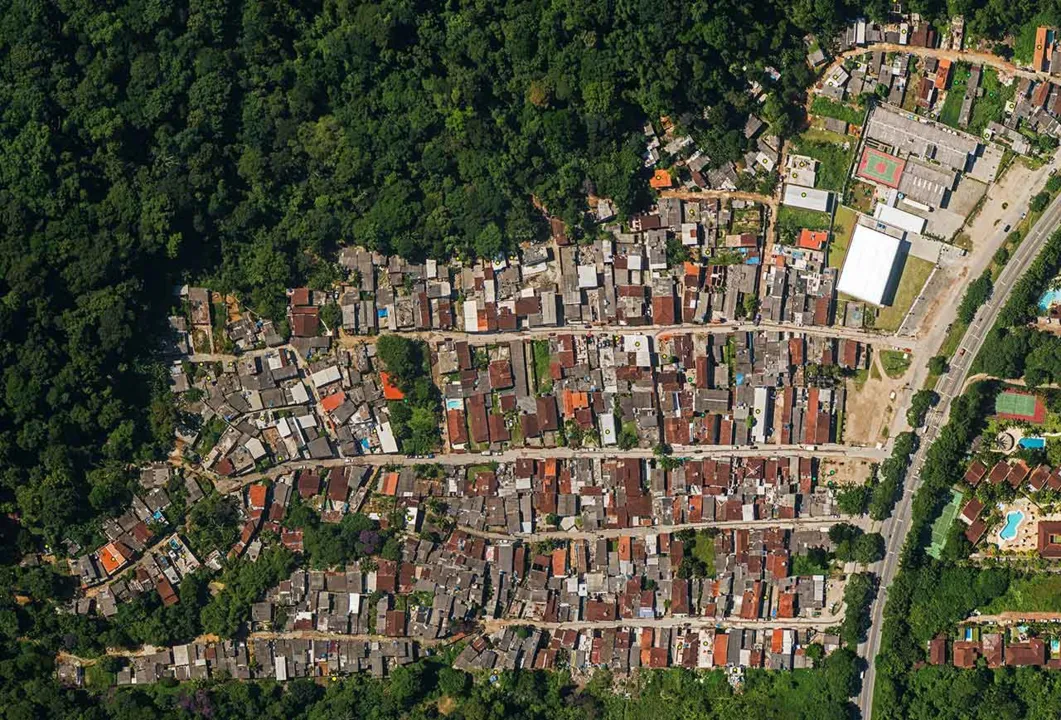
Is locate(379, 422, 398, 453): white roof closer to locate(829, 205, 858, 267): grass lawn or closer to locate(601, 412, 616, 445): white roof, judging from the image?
locate(601, 412, 616, 445): white roof

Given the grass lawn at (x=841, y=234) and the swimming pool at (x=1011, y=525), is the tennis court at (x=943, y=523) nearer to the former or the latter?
the swimming pool at (x=1011, y=525)

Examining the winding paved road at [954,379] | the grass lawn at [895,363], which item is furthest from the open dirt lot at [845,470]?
the grass lawn at [895,363]

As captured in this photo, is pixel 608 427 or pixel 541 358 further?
pixel 541 358

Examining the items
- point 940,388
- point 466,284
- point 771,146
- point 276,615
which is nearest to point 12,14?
point 466,284

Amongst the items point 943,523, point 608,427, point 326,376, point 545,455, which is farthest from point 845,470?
point 326,376

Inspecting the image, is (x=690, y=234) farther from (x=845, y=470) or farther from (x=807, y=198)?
(x=845, y=470)


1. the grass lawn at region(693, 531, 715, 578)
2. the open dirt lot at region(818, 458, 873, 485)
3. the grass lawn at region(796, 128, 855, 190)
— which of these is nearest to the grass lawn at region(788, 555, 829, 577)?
the grass lawn at region(693, 531, 715, 578)
